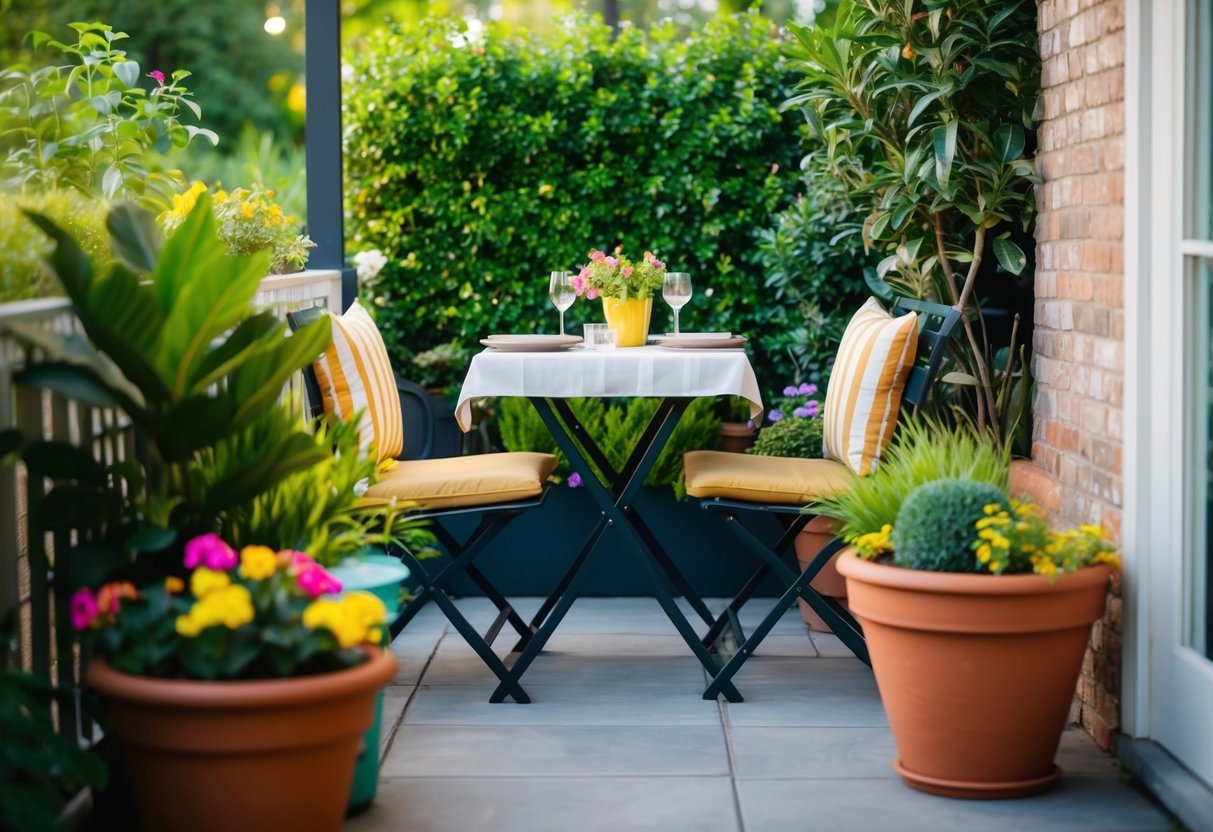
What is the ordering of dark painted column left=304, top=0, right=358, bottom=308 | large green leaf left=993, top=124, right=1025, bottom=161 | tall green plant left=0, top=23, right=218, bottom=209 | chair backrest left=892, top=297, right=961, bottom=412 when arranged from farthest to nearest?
dark painted column left=304, top=0, right=358, bottom=308 < tall green plant left=0, top=23, right=218, bottom=209 < large green leaf left=993, top=124, right=1025, bottom=161 < chair backrest left=892, top=297, right=961, bottom=412

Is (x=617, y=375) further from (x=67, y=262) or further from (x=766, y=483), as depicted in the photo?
(x=67, y=262)

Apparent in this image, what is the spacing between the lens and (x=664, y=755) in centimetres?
327

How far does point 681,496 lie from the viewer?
16.1ft

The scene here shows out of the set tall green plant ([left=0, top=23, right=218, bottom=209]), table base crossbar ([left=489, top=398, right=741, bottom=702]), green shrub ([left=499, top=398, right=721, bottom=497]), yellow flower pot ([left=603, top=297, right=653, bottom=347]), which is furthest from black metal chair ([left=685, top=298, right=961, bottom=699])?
tall green plant ([left=0, top=23, right=218, bottom=209])

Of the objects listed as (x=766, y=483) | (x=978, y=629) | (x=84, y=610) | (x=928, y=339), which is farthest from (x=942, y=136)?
(x=84, y=610)

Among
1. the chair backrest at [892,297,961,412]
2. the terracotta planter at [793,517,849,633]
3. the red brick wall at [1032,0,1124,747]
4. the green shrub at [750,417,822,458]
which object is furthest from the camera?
the green shrub at [750,417,822,458]

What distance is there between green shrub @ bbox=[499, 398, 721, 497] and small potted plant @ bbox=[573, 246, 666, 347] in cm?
92

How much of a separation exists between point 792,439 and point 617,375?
1053 mm

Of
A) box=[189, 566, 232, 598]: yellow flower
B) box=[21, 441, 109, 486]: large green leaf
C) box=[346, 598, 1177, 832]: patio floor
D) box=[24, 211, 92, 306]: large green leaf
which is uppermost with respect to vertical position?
box=[24, 211, 92, 306]: large green leaf

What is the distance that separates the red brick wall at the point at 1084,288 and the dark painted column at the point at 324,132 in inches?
92.8

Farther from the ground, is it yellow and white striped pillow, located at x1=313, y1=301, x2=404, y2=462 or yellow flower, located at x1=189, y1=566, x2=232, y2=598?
yellow and white striped pillow, located at x1=313, y1=301, x2=404, y2=462

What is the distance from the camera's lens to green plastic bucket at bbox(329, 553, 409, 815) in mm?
2816

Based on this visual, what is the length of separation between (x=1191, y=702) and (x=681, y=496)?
226 centimetres

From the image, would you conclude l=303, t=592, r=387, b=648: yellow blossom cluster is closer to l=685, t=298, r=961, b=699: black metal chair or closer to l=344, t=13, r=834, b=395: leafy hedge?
l=685, t=298, r=961, b=699: black metal chair
